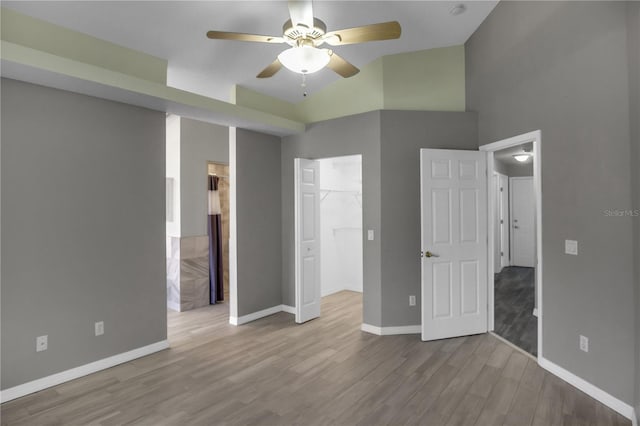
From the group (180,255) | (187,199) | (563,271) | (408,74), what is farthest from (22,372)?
(408,74)

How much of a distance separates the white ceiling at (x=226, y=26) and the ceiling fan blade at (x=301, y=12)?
3.14ft

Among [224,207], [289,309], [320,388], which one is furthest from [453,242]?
[224,207]

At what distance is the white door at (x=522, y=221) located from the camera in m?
7.85

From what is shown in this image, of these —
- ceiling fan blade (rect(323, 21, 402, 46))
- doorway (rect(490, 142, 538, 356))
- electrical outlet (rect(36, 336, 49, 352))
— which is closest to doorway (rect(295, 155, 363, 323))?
doorway (rect(490, 142, 538, 356))

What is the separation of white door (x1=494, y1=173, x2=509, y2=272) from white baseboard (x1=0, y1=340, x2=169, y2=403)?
678 centimetres

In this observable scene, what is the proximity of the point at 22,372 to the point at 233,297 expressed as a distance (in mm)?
2075

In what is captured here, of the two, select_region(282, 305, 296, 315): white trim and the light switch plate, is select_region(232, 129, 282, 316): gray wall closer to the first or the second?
select_region(282, 305, 296, 315): white trim

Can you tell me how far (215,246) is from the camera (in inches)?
214

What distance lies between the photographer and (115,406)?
101 inches

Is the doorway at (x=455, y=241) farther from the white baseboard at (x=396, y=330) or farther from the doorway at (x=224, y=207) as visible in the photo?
the doorway at (x=224, y=207)

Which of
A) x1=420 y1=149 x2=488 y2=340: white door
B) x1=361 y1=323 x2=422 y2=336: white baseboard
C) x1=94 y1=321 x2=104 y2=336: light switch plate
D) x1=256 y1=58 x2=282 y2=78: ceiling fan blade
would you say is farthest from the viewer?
x1=361 y1=323 x2=422 y2=336: white baseboard

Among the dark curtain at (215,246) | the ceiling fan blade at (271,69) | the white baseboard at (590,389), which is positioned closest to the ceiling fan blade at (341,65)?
the ceiling fan blade at (271,69)

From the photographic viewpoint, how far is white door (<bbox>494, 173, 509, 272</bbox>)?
7.54 metres

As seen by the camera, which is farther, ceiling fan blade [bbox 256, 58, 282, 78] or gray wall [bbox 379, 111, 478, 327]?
gray wall [bbox 379, 111, 478, 327]
